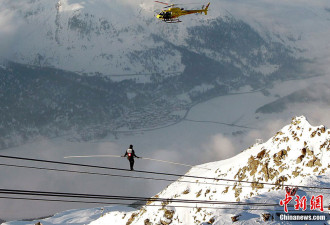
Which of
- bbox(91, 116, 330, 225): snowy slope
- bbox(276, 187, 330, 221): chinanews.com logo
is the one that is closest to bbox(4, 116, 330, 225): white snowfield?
bbox(91, 116, 330, 225): snowy slope

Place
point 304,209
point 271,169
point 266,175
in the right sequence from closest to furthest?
point 304,209, point 271,169, point 266,175

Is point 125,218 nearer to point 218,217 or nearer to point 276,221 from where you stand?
point 218,217

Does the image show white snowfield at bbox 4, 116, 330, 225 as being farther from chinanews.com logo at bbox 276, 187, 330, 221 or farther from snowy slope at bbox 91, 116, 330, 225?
chinanews.com logo at bbox 276, 187, 330, 221

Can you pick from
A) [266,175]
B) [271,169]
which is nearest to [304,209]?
[271,169]

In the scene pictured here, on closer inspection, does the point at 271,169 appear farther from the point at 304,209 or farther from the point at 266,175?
the point at 304,209

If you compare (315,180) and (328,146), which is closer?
(315,180)

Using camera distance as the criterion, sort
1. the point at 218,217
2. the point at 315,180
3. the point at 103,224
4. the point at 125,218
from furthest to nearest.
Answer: the point at 103,224
the point at 125,218
the point at 315,180
the point at 218,217

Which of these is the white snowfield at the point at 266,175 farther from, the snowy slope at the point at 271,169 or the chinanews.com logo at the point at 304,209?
the chinanews.com logo at the point at 304,209

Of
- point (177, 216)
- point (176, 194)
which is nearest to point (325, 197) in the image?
point (177, 216)

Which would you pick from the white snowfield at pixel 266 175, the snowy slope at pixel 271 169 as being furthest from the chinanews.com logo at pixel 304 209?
the snowy slope at pixel 271 169
